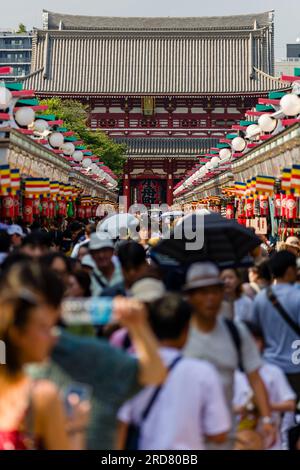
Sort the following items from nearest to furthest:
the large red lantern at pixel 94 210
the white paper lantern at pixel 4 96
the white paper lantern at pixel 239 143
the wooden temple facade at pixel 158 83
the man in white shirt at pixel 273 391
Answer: the man in white shirt at pixel 273 391 < the white paper lantern at pixel 4 96 < the white paper lantern at pixel 239 143 < the large red lantern at pixel 94 210 < the wooden temple facade at pixel 158 83

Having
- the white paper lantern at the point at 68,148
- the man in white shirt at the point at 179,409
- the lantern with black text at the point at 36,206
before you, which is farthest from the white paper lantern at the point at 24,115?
the man in white shirt at the point at 179,409

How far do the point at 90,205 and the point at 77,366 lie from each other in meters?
28.6

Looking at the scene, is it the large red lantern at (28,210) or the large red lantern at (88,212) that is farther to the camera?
the large red lantern at (88,212)

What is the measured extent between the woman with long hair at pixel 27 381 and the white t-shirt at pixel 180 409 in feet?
1.95

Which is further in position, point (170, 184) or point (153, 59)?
point (153, 59)

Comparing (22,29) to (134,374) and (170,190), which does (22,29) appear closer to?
(170,190)

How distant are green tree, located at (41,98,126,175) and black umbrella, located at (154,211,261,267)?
118 feet

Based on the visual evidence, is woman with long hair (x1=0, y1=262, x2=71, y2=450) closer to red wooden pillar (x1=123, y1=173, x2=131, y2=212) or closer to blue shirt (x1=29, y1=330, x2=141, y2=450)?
blue shirt (x1=29, y1=330, x2=141, y2=450)

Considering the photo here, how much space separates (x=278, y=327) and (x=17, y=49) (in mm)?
98889

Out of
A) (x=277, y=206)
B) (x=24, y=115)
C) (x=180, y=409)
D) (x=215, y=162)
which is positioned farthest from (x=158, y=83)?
(x=180, y=409)

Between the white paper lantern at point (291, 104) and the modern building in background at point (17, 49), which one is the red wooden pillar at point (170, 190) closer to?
the modern building in background at point (17, 49)

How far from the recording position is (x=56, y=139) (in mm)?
23188

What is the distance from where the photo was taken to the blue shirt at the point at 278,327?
6.59m

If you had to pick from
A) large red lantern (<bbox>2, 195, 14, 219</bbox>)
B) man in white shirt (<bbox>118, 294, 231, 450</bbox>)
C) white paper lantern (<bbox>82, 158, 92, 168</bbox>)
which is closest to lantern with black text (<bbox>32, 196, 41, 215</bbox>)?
large red lantern (<bbox>2, 195, 14, 219</bbox>)
